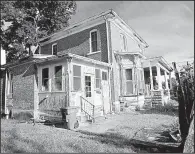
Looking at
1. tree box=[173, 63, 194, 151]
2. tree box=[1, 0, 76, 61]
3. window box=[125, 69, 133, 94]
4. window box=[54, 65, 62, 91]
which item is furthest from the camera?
tree box=[1, 0, 76, 61]

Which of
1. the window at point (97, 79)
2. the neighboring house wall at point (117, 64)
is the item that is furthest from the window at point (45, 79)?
the neighboring house wall at point (117, 64)

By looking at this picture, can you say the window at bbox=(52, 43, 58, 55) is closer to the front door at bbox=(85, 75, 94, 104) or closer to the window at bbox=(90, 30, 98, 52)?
the window at bbox=(90, 30, 98, 52)

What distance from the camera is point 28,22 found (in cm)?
2266

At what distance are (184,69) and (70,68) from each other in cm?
693

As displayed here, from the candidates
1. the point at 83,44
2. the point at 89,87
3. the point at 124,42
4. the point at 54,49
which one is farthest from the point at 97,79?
the point at 54,49

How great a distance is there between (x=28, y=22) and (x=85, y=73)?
16.6 metres

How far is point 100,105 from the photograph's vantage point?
12.1 metres

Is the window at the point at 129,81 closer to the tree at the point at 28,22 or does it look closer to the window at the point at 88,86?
the window at the point at 88,86

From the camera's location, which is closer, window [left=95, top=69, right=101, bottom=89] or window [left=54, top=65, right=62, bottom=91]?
window [left=54, top=65, right=62, bottom=91]

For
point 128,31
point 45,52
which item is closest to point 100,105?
point 128,31

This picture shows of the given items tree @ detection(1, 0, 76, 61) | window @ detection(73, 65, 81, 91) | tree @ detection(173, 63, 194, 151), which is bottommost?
tree @ detection(173, 63, 194, 151)

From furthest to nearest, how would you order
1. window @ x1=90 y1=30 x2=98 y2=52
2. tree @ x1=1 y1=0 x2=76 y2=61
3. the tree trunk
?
tree @ x1=1 y1=0 x2=76 y2=61
window @ x1=90 y1=30 x2=98 y2=52
the tree trunk

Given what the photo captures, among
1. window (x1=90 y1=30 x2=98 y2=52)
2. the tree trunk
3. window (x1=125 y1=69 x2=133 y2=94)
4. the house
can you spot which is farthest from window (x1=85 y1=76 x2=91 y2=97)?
the tree trunk

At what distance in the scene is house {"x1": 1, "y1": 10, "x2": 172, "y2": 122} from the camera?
407 inches
